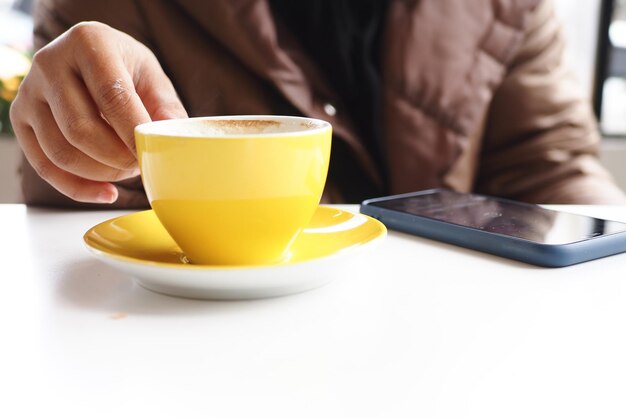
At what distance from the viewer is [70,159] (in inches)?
22.2

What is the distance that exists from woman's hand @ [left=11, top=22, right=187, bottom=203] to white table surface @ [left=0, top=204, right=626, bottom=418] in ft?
0.32

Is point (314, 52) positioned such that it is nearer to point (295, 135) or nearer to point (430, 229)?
point (430, 229)

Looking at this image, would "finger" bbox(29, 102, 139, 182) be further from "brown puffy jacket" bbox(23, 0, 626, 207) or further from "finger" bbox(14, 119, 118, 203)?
"brown puffy jacket" bbox(23, 0, 626, 207)

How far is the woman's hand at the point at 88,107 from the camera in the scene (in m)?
0.50

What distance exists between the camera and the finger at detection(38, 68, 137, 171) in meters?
0.52

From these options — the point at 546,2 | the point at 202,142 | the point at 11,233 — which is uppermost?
the point at 546,2

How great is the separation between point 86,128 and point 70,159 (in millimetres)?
54

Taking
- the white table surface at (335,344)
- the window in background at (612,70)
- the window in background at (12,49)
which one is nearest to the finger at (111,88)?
the white table surface at (335,344)

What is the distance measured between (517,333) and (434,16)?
2.35 ft

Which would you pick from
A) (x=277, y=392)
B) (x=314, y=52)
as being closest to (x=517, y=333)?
(x=277, y=392)

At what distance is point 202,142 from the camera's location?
390 mm

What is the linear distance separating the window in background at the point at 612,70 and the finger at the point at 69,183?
71.6 inches

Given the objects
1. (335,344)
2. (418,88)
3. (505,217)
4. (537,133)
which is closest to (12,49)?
(418,88)

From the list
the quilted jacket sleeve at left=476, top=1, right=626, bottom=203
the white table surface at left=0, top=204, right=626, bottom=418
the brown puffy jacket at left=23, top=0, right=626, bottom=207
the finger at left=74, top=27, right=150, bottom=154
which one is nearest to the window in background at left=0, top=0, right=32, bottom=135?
the brown puffy jacket at left=23, top=0, right=626, bottom=207
